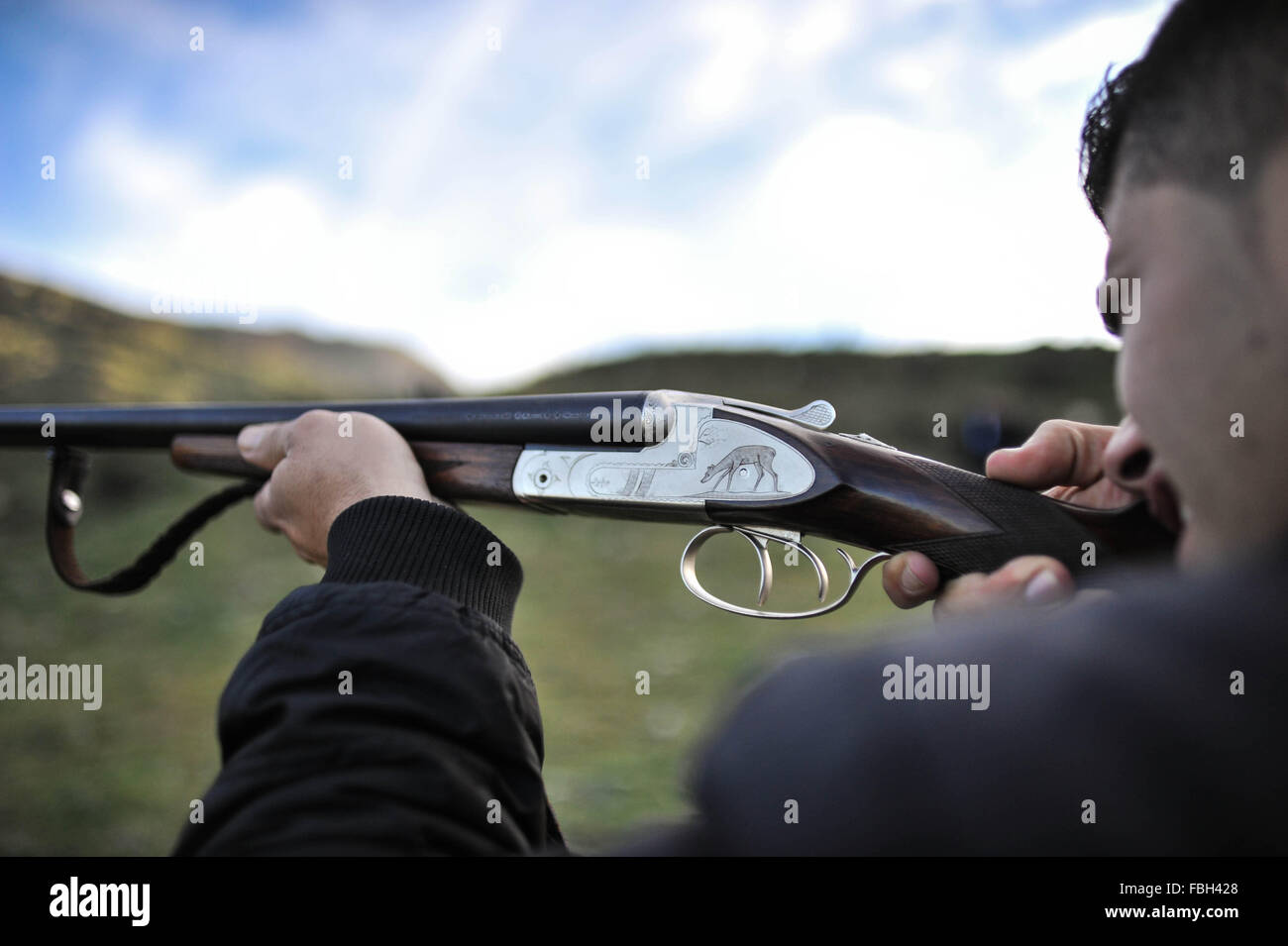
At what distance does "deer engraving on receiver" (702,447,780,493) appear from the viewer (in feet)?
7.92

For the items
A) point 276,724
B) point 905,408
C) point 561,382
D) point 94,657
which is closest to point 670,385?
point 561,382

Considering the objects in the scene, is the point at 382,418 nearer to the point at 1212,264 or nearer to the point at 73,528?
the point at 73,528

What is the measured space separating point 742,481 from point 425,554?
100 centimetres

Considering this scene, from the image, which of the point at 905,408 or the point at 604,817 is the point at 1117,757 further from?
the point at 905,408

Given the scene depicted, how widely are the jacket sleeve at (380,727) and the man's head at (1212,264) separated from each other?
110cm

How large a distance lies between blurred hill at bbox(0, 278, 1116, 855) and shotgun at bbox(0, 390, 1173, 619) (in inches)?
16.1

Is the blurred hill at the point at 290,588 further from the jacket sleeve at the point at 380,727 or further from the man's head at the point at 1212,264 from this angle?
the man's head at the point at 1212,264

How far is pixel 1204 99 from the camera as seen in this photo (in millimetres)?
1322

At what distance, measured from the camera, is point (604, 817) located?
4.73 m

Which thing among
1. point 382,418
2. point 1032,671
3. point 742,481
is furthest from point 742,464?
point 1032,671

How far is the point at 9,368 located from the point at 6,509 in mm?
1888
